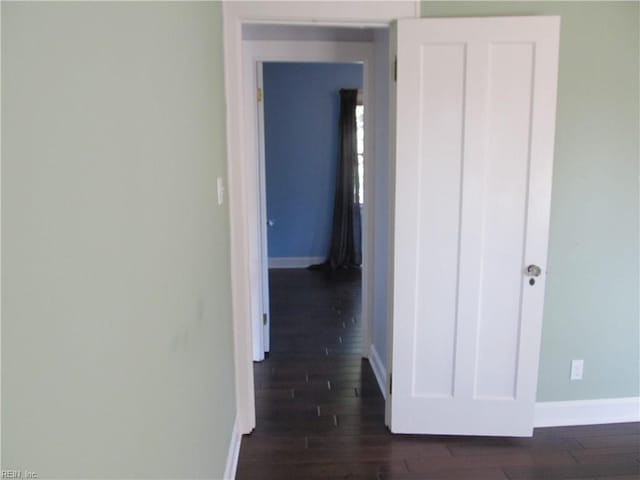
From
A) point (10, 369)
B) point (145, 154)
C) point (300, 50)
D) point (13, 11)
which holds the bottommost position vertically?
point (10, 369)

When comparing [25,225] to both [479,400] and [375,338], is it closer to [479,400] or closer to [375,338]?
[479,400]

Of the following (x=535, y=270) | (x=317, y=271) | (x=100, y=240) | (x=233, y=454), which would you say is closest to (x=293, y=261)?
(x=317, y=271)

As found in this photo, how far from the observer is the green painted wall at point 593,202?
231 cm

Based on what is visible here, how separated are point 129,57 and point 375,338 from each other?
278cm

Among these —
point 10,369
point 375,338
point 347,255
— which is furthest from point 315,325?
point 10,369

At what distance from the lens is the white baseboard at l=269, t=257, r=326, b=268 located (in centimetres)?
667

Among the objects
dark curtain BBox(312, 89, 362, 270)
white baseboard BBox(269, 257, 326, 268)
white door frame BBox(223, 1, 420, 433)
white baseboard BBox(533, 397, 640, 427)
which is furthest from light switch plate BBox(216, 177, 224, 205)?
white baseboard BBox(269, 257, 326, 268)

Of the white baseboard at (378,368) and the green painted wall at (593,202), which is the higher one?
the green painted wall at (593,202)

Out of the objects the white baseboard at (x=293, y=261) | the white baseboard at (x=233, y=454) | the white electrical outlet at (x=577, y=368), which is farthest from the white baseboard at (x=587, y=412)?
the white baseboard at (x=293, y=261)

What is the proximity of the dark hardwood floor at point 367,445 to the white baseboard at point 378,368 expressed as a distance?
49 millimetres

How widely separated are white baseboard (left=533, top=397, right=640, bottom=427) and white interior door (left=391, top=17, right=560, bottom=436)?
0.22 metres

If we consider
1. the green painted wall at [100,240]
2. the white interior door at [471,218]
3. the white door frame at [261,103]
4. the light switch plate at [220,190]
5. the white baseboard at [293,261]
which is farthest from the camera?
the white baseboard at [293,261]

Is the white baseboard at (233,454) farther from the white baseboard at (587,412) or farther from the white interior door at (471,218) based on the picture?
the white baseboard at (587,412)

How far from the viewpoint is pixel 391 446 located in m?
2.45
